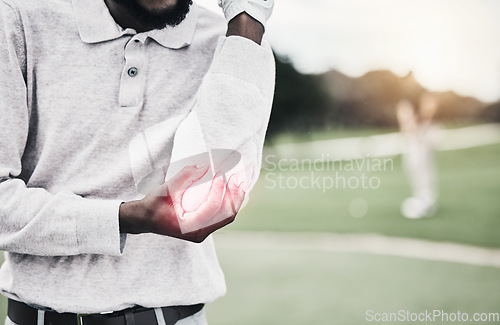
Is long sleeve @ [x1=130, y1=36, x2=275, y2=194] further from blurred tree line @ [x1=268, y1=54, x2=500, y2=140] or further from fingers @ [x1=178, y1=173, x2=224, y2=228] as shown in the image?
blurred tree line @ [x1=268, y1=54, x2=500, y2=140]

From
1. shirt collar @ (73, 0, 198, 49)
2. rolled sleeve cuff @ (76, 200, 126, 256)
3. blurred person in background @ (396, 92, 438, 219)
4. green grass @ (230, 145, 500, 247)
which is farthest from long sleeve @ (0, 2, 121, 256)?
blurred person in background @ (396, 92, 438, 219)

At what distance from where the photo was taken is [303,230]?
4.87 metres

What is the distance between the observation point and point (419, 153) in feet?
12.8

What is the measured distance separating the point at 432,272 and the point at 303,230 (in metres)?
1.66

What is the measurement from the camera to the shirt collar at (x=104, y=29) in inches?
32.5

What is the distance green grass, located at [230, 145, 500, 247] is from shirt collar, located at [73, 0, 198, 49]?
236 cm

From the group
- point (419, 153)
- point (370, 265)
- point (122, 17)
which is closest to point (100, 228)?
point (122, 17)

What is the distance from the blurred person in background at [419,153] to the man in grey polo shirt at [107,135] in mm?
2620

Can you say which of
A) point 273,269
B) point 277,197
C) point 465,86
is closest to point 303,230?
point 277,197

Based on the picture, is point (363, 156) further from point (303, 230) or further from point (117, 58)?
point (117, 58)

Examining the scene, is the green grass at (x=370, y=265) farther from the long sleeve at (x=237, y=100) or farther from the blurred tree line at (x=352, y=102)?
the long sleeve at (x=237, y=100)

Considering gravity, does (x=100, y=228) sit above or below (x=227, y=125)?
below

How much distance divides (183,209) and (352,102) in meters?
2.60

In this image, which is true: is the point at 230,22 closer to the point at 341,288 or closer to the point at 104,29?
the point at 104,29
